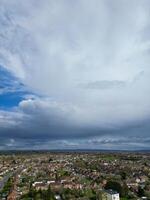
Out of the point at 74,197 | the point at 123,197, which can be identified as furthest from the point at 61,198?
the point at 123,197

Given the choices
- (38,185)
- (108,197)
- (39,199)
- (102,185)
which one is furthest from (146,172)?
(39,199)

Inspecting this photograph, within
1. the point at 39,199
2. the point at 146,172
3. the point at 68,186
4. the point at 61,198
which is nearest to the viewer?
the point at 39,199

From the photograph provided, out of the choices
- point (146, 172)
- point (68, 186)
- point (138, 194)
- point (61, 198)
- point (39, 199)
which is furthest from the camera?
point (146, 172)

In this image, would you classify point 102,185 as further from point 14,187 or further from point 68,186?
point 14,187

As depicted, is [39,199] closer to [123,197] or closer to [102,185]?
[123,197]

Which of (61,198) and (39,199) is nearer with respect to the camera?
(39,199)

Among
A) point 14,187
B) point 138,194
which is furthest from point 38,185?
point 138,194

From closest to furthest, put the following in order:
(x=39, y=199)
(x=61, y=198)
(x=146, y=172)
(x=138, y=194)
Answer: (x=39, y=199) < (x=61, y=198) < (x=138, y=194) < (x=146, y=172)

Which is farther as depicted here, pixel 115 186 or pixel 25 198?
pixel 115 186

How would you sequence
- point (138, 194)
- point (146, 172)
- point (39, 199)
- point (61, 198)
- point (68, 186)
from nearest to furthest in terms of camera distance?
point (39, 199) < point (61, 198) < point (138, 194) < point (68, 186) < point (146, 172)
